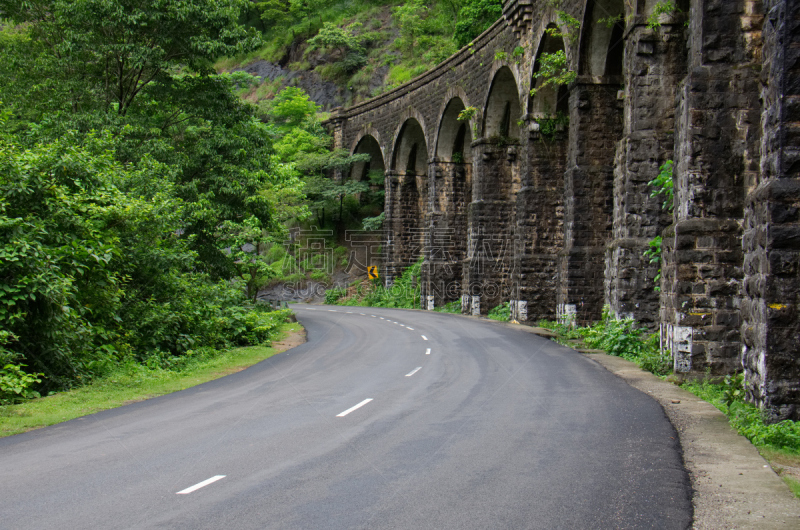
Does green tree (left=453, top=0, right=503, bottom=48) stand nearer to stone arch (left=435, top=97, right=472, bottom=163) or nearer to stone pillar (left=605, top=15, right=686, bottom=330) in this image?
stone arch (left=435, top=97, right=472, bottom=163)

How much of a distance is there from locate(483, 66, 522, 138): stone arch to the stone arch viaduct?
59mm

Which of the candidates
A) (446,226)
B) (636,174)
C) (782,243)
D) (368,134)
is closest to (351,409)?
(782,243)

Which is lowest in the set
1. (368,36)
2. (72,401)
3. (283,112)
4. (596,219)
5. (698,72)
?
(72,401)

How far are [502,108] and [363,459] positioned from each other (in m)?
23.7

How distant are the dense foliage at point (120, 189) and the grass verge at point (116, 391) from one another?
39cm

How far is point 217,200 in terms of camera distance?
63.2 ft

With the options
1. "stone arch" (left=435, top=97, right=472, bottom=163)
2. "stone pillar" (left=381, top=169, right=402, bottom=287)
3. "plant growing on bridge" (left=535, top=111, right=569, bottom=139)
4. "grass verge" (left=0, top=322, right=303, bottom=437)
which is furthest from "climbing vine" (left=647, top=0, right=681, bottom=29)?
"stone pillar" (left=381, top=169, right=402, bottom=287)

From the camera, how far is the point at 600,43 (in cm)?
1925

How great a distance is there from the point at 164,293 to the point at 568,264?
37.0 ft

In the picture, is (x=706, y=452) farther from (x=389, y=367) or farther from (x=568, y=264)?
(x=568, y=264)

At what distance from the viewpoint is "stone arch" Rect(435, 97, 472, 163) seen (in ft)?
108

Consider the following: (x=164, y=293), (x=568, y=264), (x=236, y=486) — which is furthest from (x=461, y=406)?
(x=568, y=264)

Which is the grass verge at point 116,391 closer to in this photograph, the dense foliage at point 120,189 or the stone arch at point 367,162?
the dense foliage at point 120,189

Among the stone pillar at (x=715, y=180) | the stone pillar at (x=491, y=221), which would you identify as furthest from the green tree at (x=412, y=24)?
the stone pillar at (x=715, y=180)
